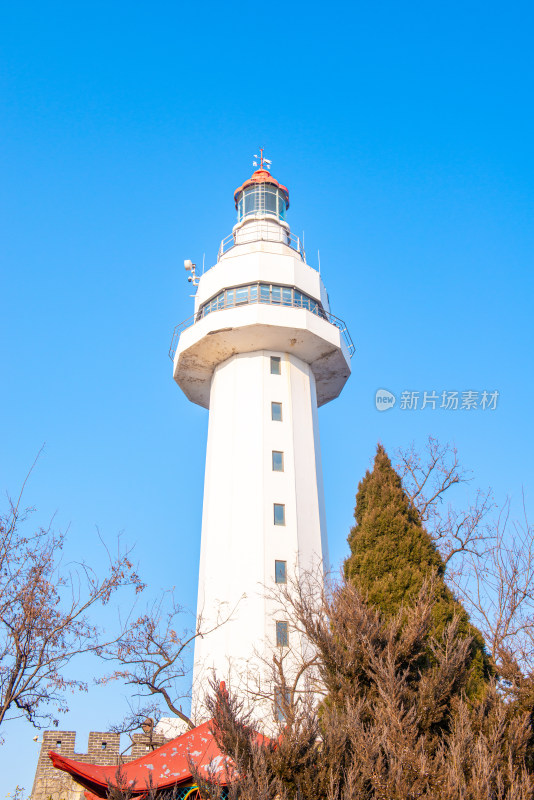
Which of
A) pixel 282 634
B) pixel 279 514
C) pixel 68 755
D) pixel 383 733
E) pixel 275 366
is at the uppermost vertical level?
pixel 275 366

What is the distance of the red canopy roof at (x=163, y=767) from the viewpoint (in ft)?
36.0

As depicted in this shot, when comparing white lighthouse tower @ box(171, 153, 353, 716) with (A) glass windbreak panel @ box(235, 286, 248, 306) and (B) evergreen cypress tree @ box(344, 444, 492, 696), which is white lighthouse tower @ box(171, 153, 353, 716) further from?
(B) evergreen cypress tree @ box(344, 444, 492, 696)

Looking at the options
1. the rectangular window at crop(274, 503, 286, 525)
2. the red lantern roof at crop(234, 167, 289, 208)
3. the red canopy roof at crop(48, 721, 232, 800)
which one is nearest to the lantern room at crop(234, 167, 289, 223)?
the red lantern roof at crop(234, 167, 289, 208)

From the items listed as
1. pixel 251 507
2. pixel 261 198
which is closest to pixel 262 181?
pixel 261 198

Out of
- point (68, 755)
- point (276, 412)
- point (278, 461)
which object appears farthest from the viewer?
point (276, 412)

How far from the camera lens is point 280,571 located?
2495 cm

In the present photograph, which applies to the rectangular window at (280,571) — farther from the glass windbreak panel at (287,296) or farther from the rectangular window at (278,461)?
the glass windbreak panel at (287,296)

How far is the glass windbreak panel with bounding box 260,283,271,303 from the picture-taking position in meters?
29.8

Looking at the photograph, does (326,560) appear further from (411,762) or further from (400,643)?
(411,762)

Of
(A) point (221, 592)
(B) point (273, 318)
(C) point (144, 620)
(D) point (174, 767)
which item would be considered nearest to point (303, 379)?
(B) point (273, 318)

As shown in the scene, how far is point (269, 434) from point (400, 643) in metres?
15.3

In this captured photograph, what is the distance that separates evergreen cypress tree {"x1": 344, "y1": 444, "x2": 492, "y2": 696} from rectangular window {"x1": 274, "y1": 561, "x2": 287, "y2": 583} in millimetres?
7202

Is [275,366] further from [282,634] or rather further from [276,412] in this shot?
[282,634]

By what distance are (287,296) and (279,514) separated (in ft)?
31.5
